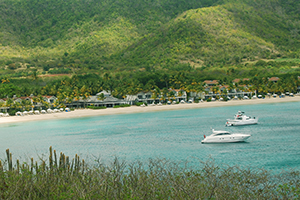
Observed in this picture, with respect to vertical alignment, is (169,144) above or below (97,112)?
below

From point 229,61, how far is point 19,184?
189 m

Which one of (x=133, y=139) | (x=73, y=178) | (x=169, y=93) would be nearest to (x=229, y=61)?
(x=169, y=93)

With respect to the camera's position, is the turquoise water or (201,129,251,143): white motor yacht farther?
(201,129,251,143): white motor yacht

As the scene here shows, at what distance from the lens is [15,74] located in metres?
176

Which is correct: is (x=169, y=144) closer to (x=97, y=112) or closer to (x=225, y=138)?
(x=225, y=138)

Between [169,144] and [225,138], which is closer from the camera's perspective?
[225,138]

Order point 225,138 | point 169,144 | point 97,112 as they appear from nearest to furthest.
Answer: point 225,138, point 169,144, point 97,112

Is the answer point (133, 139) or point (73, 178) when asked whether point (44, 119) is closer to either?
point (133, 139)

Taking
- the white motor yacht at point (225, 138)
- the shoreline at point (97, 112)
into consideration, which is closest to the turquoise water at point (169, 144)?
the white motor yacht at point (225, 138)

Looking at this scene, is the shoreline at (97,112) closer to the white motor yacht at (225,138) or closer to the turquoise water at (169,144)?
the turquoise water at (169,144)

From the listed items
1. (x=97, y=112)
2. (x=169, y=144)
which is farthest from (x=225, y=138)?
(x=97, y=112)

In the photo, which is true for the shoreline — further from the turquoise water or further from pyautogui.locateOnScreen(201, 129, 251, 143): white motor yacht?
pyautogui.locateOnScreen(201, 129, 251, 143): white motor yacht

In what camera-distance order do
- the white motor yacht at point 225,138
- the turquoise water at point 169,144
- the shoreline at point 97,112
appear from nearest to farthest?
the turquoise water at point 169,144
the white motor yacht at point 225,138
the shoreline at point 97,112

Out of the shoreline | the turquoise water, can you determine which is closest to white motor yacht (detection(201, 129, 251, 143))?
the turquoise water
